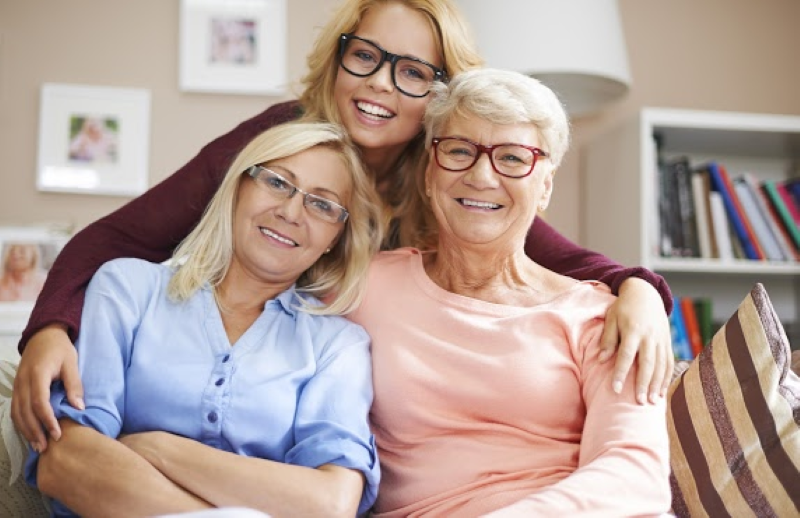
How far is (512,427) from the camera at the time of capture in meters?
1.36

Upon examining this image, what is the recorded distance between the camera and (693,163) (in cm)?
302

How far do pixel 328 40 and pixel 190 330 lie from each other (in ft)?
2.29

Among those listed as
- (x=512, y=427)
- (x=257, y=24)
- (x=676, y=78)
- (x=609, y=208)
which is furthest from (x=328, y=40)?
(x=676, y=78)

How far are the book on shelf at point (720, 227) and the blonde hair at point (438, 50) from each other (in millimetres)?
1339

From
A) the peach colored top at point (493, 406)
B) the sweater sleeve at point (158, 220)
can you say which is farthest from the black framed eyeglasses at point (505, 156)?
the sweater sleeve at point (158, 220)

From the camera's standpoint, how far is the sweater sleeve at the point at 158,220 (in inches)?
61.0

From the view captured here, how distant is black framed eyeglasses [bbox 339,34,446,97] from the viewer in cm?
166

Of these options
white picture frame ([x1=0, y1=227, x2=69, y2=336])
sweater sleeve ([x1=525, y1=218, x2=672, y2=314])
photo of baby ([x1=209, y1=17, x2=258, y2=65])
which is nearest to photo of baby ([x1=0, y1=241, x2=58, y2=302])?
white picture frame ([x1=0, y1=227, x2=69, y2=336])

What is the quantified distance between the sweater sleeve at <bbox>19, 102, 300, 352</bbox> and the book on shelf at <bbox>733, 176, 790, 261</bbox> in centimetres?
170

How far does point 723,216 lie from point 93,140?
6.85 ft

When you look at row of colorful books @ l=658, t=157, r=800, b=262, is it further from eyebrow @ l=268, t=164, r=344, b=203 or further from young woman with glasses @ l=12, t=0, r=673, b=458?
eyebrow @ l=268, t=164, r=344, b=203

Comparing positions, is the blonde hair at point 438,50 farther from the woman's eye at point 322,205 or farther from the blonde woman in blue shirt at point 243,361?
the woman's eye at point 322,205

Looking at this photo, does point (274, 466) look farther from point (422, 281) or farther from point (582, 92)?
point (582, 92)

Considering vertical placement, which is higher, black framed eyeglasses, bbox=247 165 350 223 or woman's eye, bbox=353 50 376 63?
woman's eye, bbox=353 50 376 63
